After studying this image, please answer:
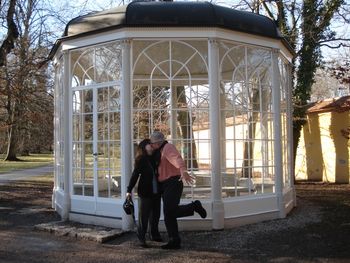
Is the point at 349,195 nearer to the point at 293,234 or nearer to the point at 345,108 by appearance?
the point at 345,108

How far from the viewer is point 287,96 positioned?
12242 mm

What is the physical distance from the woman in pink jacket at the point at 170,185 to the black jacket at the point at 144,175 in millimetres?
134

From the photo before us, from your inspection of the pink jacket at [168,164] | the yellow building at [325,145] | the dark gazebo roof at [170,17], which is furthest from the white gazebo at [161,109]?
the yellow building at [325,145]

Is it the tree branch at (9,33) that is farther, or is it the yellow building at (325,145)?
the yellow building at (325,145)

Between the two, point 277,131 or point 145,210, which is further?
point 277,131

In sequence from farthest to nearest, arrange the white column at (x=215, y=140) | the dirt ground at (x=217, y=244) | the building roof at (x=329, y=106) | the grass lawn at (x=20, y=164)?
the grass lawn at (x=20, y=164) < the building roof at (x=329, y=106) < the white column at (x=215, y=140) < the dirt ground at (x=217, y=244)

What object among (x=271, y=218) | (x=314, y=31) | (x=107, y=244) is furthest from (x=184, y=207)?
(x=314, y=31)

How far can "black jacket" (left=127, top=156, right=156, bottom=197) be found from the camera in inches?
316

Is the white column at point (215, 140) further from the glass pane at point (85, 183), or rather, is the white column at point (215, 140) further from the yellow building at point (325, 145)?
the yellow building at point (325, 145)

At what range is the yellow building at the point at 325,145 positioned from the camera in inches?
775

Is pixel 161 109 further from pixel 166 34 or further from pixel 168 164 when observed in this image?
pixel 168 164

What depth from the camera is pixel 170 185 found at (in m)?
7.87

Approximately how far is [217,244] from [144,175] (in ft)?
5.32

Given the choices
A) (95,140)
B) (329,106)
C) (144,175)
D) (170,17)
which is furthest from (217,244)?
(329,106)
